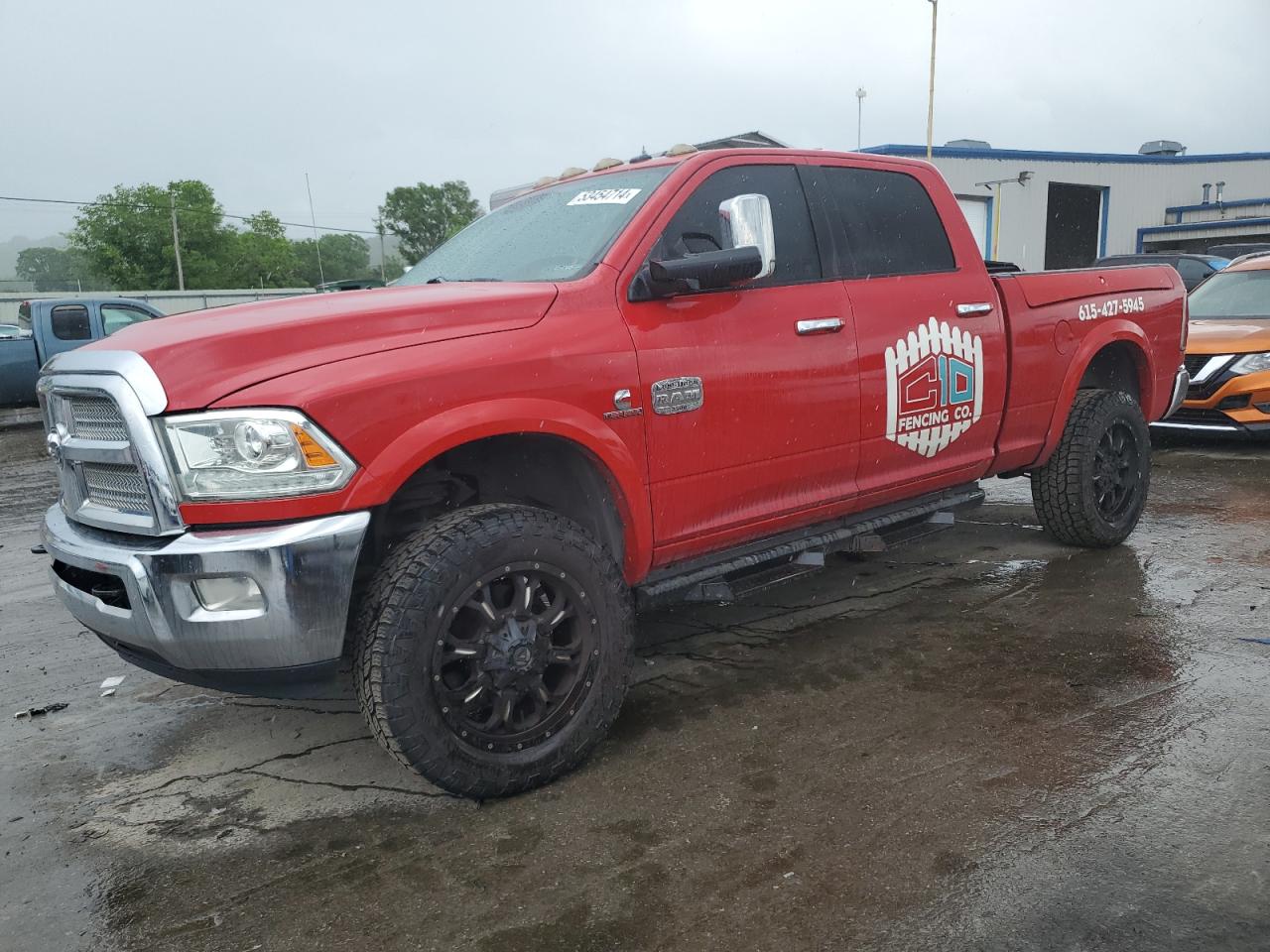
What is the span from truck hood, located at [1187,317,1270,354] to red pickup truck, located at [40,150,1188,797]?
4.18 metres

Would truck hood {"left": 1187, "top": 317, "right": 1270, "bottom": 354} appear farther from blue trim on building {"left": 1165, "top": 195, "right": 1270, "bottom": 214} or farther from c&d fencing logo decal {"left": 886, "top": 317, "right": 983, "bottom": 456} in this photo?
blue trim on building {"left": 1165, "top": 195, "right": 1270, "bottom": 214}

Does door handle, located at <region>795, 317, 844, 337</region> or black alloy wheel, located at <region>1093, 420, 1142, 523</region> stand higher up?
door handle, located at <region>795, 317, 844, 337</region>

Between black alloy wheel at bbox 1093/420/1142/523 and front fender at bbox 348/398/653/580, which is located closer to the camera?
front fender at bbox 348/398/653/580

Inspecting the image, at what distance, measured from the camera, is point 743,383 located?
335cm

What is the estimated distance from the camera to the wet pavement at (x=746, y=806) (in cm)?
223

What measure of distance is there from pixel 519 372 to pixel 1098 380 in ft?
12.5

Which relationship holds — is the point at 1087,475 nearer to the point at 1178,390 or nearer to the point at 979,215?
the point at 1178,390

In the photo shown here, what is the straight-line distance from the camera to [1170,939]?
6.81ft

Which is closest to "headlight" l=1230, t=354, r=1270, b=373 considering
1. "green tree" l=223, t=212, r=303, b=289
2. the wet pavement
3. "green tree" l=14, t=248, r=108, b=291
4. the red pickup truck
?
the wet pavement

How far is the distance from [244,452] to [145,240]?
76.1 meters

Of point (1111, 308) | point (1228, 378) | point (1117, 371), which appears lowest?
point (1228, 378)

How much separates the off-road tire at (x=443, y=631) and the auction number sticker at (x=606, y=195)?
49.9 inches

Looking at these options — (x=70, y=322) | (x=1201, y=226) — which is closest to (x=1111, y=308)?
(x=70, y=322)

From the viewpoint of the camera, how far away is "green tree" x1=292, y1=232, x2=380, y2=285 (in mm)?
98438
